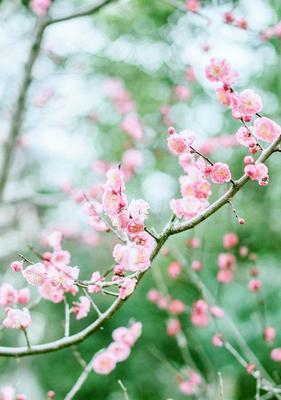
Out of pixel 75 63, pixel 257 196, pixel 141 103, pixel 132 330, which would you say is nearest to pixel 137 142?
pixel 75 63

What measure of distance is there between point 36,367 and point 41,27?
17.5 feet

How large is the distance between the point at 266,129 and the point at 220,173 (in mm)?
195

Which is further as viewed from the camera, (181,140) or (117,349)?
(117,349)

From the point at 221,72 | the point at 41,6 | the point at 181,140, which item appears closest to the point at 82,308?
the point at 181,140

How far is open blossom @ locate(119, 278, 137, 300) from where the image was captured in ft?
4.65

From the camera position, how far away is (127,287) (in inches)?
56.2

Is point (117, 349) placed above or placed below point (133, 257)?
below

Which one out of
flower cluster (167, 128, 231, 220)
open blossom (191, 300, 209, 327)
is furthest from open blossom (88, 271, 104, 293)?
open blossom (191, 300, 209, 327)

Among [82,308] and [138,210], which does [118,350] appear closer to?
[82,308]

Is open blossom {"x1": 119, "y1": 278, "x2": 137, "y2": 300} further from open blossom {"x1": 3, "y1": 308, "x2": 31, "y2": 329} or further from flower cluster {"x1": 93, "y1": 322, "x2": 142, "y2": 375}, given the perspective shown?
flower cluster {"x1": 93, "y1": 322, "x2": 142, "y2": 375}

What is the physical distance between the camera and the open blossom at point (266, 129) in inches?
55.6

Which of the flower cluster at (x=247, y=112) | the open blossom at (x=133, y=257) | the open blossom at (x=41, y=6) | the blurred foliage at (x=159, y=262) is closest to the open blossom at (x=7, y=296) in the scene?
the open blossom at (x=133, y=257)

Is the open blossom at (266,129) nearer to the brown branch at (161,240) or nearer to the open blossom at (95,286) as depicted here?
the brown branch at (161,240)

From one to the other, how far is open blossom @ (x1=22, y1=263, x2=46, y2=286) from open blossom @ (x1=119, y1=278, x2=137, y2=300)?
0.26 metres
